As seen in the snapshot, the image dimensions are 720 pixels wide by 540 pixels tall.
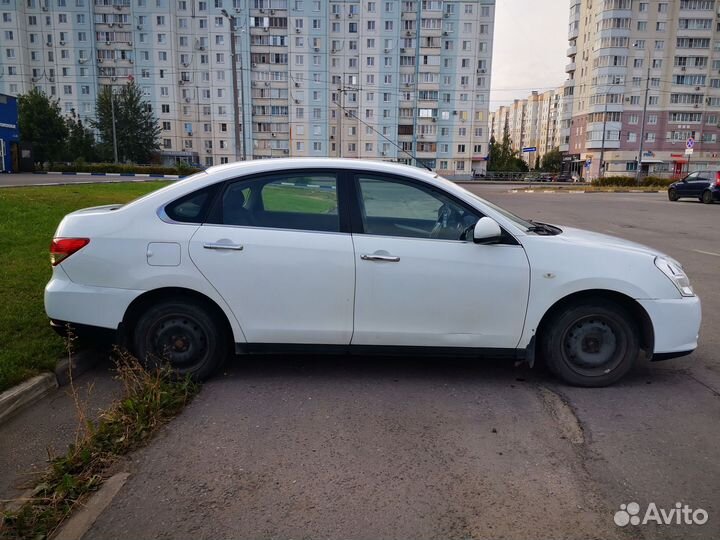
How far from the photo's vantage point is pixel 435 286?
13.4 ft

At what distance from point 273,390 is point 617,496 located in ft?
7.83

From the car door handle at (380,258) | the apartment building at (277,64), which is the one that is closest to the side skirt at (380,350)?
the car door handle at (380,258)

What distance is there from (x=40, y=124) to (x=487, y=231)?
2595 inches

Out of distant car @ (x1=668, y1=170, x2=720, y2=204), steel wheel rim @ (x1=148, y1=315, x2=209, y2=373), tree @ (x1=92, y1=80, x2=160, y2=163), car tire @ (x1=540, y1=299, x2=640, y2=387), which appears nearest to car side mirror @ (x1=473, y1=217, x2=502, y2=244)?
car tire @ (x1=540, y1=299, x2=640, y2=387)

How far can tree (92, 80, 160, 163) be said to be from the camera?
66.8m

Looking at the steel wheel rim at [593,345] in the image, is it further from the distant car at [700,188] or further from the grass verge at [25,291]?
the distant car at [700,188]

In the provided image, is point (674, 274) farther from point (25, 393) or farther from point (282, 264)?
point (25, 393)

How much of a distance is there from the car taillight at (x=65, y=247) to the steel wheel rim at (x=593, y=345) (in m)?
3.69

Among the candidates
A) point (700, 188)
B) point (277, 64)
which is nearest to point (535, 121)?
point (277, 64)

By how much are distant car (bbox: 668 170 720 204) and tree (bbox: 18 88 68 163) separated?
57.3m

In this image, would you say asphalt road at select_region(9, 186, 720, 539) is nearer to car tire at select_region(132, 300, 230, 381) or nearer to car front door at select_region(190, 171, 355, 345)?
car tire at select_region(132, 300, 230, 381)

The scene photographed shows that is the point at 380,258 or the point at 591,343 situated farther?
the point at 591,343

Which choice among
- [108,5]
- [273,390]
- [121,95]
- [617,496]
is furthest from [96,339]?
[108,5]

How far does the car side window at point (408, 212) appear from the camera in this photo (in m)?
4.22
